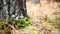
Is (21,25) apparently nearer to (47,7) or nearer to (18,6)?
(18,6)

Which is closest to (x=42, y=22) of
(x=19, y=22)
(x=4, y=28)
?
(x=19, y=22)

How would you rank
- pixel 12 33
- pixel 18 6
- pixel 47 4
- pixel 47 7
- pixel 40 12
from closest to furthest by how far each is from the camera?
1. pixel 12 33
2. pixel 18 6
3. pixel 40 12
4. pixel 47 7
5. pixel 47 4

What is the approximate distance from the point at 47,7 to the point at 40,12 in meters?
0.66

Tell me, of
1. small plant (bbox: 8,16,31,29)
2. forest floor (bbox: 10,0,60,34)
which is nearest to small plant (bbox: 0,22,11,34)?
small plant (bbox: 8,16,31,29)

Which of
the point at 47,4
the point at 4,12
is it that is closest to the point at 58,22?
the point at 4,12

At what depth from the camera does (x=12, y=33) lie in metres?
2.88

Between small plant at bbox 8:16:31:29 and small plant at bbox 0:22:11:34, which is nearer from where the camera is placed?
small plant at bbox 0:22:11:34

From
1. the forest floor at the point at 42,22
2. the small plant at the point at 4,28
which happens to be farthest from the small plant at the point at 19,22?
the small plant at the point at 4,28

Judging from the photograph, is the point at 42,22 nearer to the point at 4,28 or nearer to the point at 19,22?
the point at 19,22

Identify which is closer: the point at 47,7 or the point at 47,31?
the point at 47,31

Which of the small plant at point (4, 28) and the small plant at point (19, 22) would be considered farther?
the small plant at point (19, 22)

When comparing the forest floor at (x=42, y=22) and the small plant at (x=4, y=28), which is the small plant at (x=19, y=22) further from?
the small plant at (x=4, y=28)

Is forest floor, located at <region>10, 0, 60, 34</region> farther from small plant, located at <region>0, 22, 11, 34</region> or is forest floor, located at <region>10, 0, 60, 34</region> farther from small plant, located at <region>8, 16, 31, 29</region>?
small plant, located at <region>0, 22, 11, 34</region>

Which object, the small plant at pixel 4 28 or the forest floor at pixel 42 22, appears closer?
the small plant at pixel 4 28
